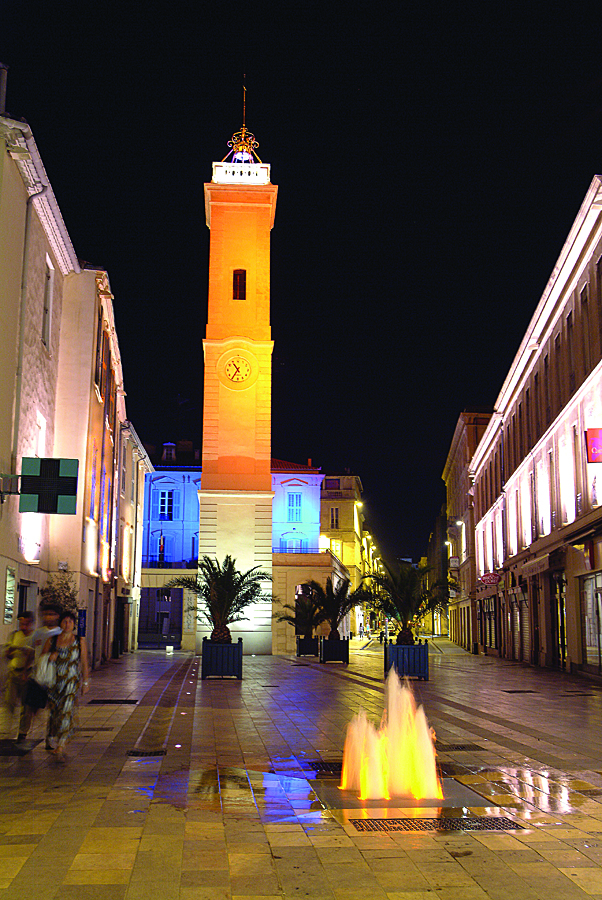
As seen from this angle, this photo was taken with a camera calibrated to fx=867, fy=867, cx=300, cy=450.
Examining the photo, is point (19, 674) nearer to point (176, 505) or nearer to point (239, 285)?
point (239, 285)

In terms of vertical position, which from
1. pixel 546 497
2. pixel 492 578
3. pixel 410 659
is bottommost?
pixel 410 659

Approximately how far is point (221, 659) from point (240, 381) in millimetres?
22635

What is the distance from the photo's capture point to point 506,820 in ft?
24.4

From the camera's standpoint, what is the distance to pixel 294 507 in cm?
6775

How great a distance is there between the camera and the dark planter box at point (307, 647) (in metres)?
40.5

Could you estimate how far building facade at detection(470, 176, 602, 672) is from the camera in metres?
23.9

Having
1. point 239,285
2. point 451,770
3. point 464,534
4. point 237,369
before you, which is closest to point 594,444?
point 451,770

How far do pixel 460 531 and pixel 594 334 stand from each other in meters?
46.6

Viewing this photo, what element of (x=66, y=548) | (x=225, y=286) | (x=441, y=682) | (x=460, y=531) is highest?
(x=225, y=286)

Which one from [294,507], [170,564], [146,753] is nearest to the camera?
[146,753]

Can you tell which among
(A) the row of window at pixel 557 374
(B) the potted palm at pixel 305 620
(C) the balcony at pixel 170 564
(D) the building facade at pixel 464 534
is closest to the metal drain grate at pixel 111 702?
(A) the row of window at pixel 557 374

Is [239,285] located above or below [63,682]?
above

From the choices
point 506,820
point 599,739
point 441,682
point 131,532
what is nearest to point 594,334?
point 441,682

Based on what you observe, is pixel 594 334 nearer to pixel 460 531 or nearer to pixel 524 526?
pixel 524 526
